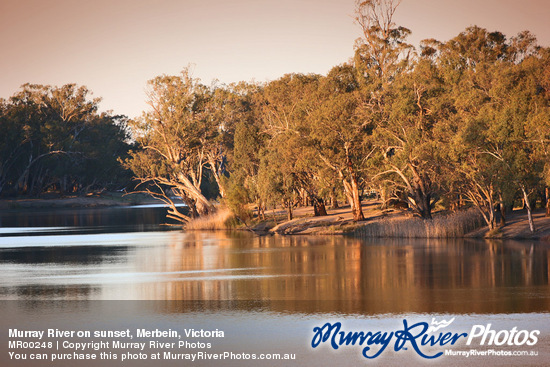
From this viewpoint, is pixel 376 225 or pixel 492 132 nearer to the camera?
pixel 492 132

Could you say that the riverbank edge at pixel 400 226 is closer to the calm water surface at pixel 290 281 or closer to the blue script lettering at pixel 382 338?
the calm water surface at pixel 290 281

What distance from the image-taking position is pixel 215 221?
64.6 metres

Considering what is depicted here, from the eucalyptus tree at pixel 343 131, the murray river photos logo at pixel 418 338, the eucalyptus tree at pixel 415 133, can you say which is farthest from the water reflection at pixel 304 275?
the eucalyptus tree at pixel 343 131

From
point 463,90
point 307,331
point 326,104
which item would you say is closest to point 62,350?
point 307,331

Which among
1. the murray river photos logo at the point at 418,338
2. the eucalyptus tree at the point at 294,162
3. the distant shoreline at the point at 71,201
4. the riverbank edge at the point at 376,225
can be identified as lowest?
the murray river photos logo at the point at 418,338

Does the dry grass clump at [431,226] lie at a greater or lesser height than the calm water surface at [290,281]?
greater

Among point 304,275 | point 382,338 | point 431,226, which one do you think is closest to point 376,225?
point 431,226

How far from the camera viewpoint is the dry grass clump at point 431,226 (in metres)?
45.2

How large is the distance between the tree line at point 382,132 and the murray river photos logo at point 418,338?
79.0 feet

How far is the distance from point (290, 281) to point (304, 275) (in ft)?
6.02

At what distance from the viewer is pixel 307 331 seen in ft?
53.8

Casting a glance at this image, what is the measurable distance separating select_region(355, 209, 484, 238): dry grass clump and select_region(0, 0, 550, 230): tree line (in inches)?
44.5

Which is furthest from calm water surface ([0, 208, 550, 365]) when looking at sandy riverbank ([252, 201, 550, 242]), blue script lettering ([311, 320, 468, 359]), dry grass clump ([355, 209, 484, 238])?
dry grass clump ([355, 209, 484, 238])

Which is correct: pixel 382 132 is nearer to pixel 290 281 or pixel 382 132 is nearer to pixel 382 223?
pixel 382 223
